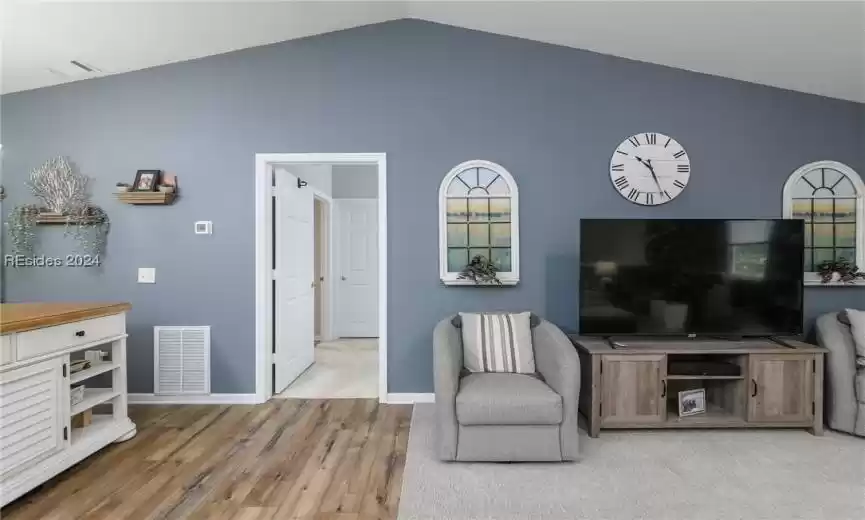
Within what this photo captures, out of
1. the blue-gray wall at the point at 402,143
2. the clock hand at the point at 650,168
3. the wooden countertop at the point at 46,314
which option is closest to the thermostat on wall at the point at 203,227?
the blue-gray wall at the point at 402,143

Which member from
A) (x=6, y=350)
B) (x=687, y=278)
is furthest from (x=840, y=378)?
(x=6, y=350)

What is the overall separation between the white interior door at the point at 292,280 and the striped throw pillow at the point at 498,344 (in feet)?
5.31

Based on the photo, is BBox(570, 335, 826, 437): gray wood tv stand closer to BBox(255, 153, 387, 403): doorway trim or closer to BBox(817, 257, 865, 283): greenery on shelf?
BBox(817, 257, 865, 283): greenery on shelf

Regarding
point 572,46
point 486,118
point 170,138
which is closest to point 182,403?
point 170,138

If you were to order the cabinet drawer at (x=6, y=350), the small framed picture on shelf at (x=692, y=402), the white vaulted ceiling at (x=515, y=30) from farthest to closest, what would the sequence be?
the small framed picture on shelf at (x=692, y=402) → the white vaulted ceiling at (x=515, y=30) → the cabinet drawer at (x=6, y=350)

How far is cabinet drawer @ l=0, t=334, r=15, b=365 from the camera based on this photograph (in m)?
2.05

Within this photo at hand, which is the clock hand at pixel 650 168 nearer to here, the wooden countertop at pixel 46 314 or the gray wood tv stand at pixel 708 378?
the gray wood tv stand at pixel 708 378

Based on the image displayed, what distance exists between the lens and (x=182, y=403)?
357 centimetres

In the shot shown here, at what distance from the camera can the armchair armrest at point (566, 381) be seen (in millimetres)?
2506

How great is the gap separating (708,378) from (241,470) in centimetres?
284

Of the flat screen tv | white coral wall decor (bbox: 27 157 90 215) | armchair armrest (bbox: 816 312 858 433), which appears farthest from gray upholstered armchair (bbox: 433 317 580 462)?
white coral wall decor (bbox: 27 157 90 215)

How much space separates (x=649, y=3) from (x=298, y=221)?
10.3 ft

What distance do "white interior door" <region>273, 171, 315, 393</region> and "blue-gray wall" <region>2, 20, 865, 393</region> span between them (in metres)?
0.25

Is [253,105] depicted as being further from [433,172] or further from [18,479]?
[18,479]
